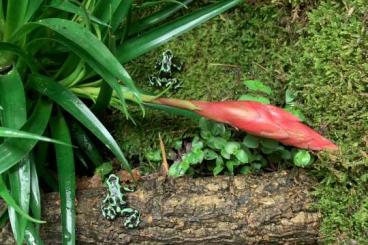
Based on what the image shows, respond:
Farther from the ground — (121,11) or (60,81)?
(121,11)

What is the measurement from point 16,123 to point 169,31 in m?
0.52

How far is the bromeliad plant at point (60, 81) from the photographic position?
146cm

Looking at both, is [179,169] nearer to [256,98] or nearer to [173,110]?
[173,110]

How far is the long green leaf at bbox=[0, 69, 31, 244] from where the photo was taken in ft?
4.96

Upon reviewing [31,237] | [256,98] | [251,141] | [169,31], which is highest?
[169,31]

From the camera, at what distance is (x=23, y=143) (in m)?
1.51

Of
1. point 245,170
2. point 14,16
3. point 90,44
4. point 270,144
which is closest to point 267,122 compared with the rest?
point 270,144

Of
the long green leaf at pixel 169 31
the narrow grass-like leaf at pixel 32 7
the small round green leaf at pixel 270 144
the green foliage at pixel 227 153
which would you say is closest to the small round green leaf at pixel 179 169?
the green foliage at pixel 227 153

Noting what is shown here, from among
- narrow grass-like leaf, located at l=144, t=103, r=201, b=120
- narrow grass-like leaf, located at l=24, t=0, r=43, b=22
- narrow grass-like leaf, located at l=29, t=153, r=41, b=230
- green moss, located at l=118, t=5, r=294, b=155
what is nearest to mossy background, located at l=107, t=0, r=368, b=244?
green moss, located at l=118, t=5, r=294, b=155

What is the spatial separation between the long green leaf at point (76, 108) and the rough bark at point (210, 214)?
6.4 inches

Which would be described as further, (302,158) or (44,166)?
(44,166)

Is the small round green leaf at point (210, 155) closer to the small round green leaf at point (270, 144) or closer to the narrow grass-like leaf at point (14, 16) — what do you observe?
the small round green leaf at point (270, 144)

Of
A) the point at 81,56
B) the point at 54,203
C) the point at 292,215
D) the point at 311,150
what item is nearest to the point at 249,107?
the point at 311,150

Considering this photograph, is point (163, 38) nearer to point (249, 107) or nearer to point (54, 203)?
point (249, 107)
